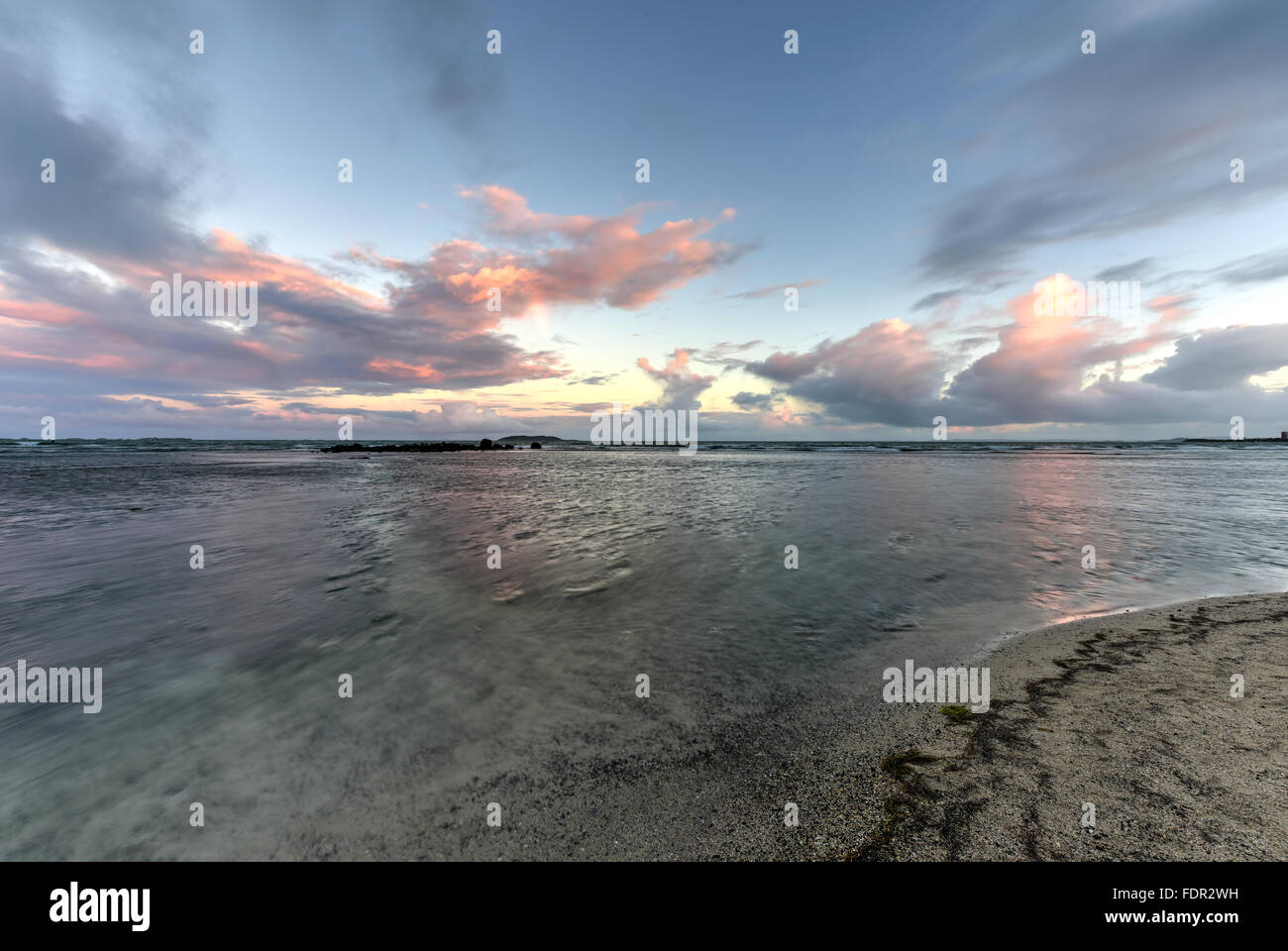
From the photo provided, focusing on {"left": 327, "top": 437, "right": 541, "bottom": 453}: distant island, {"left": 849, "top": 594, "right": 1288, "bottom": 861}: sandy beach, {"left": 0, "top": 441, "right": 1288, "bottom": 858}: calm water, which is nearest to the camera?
{"left": 849, "top": 594, "right": 1288, "bottom": 861}: sandy beach

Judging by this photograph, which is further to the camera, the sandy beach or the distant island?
the distant island

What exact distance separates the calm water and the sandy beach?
50.7 inches

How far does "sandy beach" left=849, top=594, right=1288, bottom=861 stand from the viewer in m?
3.34

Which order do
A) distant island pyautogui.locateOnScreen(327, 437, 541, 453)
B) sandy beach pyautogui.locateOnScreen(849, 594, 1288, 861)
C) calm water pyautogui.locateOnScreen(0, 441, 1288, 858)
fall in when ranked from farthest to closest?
distant island pyautogui.locateOnScreen(327, 437, 541, 453)
calm water pyautogui.locateOnScreen(0, 441, 1288, 858)
sandy beach pyautogui.locateOnScreen(849, 594, 1288, 861)

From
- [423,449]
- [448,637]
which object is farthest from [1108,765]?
[423,449]

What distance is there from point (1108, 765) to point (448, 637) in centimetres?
834

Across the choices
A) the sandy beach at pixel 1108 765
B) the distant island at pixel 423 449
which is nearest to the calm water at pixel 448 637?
the sandy beach at pixel 1108 765

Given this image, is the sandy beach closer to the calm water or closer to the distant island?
the calm water

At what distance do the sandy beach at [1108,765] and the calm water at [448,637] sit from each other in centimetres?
129

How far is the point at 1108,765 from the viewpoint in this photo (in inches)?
163

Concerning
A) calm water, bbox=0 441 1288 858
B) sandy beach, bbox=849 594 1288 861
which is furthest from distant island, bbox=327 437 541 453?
sandy beach, bbox=849 594 1288 861
